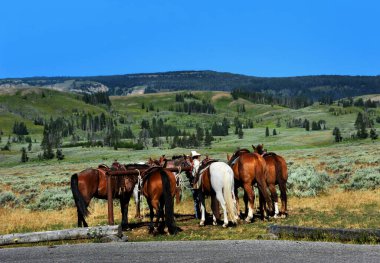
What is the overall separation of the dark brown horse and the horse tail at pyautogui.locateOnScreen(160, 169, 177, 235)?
2.53 meters

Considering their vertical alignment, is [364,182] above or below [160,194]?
below

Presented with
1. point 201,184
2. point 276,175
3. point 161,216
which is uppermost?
point 276,175

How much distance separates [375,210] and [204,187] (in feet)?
21.5

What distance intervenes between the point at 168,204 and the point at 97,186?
341 centimetres

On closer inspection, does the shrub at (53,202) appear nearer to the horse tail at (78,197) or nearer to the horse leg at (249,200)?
the horse tail at (78,197)

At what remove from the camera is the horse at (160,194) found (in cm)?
1396

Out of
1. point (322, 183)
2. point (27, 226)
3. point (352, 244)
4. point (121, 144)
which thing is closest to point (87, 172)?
point (27, 226)

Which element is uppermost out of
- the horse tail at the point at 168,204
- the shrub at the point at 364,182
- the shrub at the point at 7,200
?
the horse tail at the point at 168,204

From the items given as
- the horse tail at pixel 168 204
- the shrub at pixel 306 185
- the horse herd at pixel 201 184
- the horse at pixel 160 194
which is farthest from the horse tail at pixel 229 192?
the shrub at pixel 306 185

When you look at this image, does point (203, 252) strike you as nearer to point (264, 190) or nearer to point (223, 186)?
point (223, 186)

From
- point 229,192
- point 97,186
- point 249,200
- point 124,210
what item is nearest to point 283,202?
point 249,200

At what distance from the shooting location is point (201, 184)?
52.5 ft

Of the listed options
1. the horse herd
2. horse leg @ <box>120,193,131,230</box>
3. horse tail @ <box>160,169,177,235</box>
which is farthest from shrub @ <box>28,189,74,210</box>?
horse tail @ <box>160,169,177,235</box>

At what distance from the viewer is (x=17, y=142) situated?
181 m
